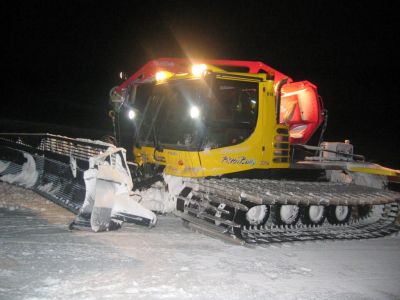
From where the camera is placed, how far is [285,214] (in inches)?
268

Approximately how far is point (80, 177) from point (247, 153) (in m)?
2.73

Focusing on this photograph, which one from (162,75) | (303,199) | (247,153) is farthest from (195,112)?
(303,199)

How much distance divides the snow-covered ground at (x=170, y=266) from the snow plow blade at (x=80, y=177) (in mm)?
254

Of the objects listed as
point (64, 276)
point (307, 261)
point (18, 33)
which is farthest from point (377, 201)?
point (18, 33)

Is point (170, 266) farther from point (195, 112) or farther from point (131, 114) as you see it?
point (131, 114)

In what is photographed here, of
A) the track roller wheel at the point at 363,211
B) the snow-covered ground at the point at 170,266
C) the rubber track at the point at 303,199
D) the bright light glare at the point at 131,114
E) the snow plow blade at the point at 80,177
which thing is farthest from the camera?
the track roller wheel at the point at 363,211

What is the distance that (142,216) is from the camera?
18.5 ft

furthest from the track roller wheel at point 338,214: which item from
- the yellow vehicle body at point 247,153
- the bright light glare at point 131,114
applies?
the bright light glare at point 131,114

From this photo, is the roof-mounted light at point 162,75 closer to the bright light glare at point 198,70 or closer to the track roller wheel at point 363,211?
the bright light glare at point 198,70

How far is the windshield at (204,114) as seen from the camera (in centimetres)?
610

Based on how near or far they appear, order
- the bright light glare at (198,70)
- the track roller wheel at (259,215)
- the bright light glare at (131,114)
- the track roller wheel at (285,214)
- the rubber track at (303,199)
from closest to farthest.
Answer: the rubber track at (303,199) → the bright light glare at (198,70) → the track roller wheel at (259,215) → the track roller wheel at (285,214) → the bright light glare at (131,114)

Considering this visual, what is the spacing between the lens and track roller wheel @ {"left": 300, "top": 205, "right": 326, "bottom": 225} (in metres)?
6.95

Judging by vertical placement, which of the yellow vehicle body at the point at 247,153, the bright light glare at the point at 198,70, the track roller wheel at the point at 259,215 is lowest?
the track roller wheel at the point at 259,215

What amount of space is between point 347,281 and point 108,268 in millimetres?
2657
